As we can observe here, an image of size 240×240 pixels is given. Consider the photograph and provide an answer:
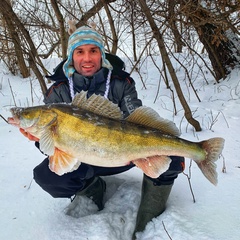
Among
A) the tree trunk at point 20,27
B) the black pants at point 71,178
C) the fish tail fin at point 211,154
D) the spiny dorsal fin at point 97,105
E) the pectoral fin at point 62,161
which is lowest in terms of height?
the black pants at point 71,178

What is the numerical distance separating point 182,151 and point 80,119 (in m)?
0.59

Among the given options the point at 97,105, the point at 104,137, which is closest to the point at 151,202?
the point at 104,137

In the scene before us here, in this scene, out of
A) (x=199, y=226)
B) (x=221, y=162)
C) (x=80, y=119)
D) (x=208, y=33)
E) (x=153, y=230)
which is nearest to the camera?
(x=80, y=119)

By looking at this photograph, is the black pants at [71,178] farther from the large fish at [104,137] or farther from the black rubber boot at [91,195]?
the large fish at [104,137]

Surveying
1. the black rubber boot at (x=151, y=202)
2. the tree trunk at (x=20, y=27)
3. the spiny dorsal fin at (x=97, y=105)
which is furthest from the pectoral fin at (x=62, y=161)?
the tree trunk at (x=20, y=27)

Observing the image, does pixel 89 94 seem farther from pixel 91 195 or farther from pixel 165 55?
pixel 165 55

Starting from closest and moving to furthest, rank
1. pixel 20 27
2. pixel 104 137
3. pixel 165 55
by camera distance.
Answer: pixel 104 137 < pixel 165 55 < pixel 20 27

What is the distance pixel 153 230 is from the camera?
72.2 inches

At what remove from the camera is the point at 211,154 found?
1.61 meters

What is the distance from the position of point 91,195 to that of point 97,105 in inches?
34.4

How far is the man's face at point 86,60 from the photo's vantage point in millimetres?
2131

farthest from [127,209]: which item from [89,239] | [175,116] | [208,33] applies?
[208,33]

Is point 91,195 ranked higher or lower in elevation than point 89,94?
lower

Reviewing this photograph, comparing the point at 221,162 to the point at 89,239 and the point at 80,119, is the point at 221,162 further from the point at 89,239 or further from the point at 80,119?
the point at 80,119
